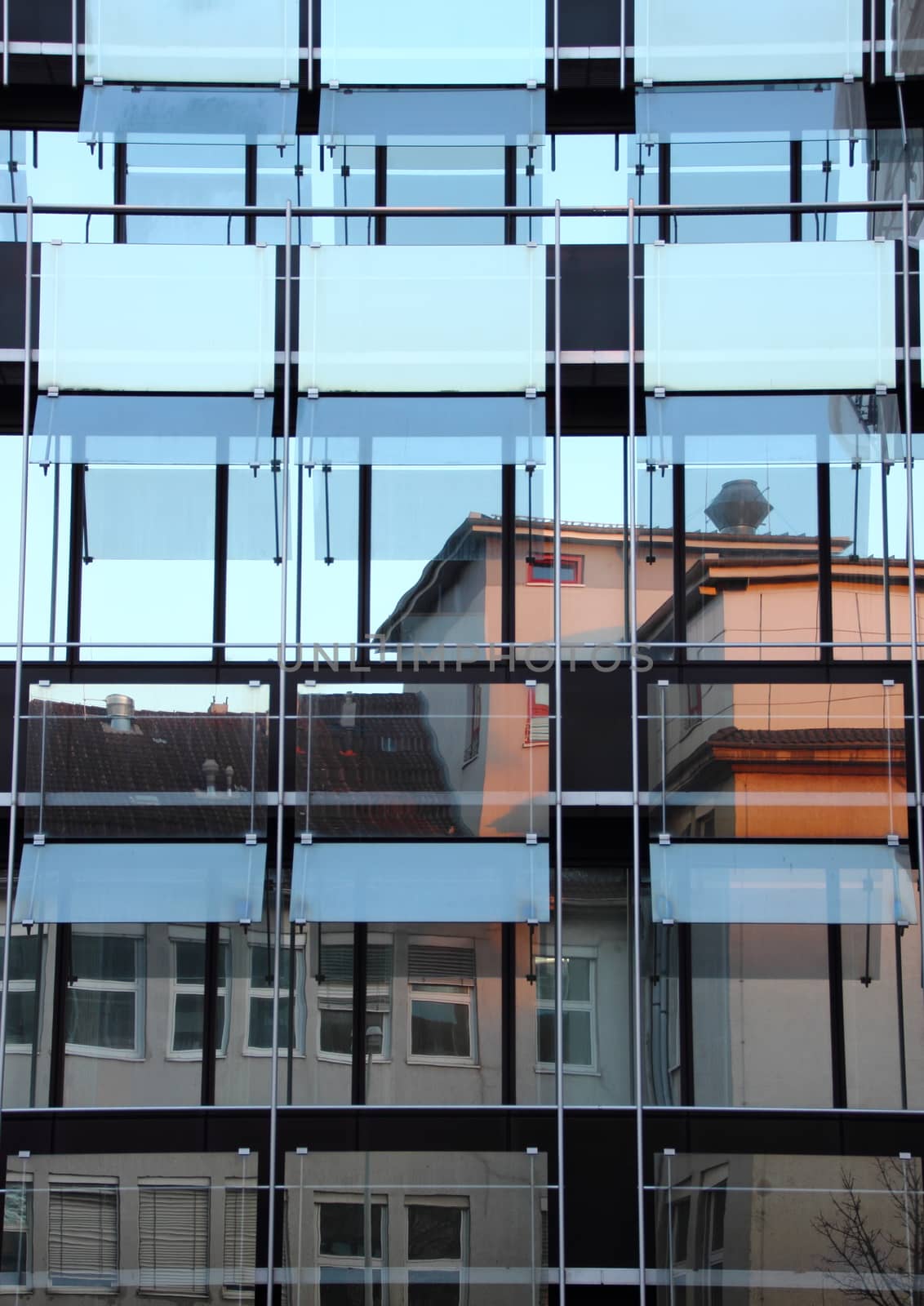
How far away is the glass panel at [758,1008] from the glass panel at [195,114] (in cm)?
868

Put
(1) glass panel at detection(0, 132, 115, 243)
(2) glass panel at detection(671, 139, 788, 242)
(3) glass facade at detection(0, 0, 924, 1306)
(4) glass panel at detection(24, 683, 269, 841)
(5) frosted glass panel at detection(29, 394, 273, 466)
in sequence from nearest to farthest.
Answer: (3) glass facade at detection(0, 0, 924, 1306), (4) glass panel at detection(24, 683, 269, 841), (5) frosted glass panel at detection(29, 394, 273, 466), (1) glass panel at detection(0, 132, 115, 243), (2) glass panel at detection(671, 139, 788, 242)

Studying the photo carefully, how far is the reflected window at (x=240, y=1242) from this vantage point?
50.9 ft

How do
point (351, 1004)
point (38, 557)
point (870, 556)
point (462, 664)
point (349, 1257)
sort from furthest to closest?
point (38, 557)
point (870, 556)
point (462, 664)
point (351, 1004)
point (349, 1257)

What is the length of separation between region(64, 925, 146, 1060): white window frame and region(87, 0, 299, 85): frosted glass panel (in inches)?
322

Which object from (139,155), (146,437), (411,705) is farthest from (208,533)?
(139,155)

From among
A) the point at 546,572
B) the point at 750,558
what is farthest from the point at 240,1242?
the point at 750,558

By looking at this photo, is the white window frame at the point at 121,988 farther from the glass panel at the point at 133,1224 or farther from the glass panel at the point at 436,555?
the glass panel at the point at 436,555

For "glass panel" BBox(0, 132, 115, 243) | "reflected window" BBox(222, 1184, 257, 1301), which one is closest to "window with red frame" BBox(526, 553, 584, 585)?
"glass panel" BBox(0, 132, 115, 243)

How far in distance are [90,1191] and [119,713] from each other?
13.3ft

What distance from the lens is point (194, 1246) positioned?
1564 cm

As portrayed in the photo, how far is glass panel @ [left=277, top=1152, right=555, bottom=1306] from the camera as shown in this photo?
15477mm

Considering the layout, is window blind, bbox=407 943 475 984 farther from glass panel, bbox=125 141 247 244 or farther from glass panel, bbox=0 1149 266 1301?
glass panel, bbox=125 141 247 244

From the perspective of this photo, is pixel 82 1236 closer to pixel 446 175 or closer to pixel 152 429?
pixel 152 429

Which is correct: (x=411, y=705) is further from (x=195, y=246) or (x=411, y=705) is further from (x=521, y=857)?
(x=195, y=246)
